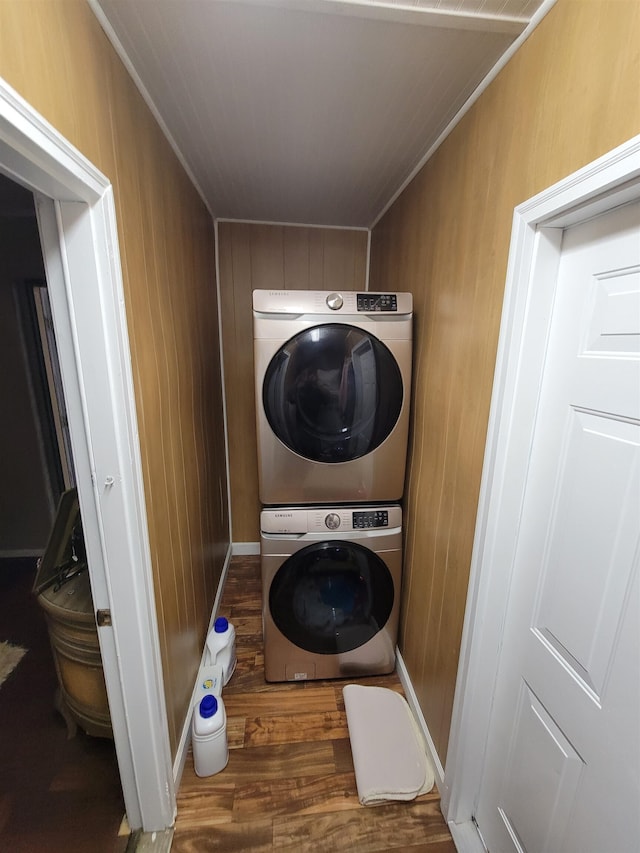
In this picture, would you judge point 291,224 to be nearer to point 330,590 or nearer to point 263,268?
point 263,268

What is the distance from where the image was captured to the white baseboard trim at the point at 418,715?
4.38 ft

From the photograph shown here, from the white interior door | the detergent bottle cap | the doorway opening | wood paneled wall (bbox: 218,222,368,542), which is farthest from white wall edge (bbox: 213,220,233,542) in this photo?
the white interior door

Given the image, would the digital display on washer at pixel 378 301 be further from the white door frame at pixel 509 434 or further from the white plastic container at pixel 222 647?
the white plastic container at pixel 222 647

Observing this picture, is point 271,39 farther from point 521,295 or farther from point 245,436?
point 245,436

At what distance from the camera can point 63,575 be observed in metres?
1.34

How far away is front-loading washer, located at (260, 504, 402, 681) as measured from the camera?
1.56 meters

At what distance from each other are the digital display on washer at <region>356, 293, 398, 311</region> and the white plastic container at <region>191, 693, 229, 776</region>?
64.3 inches

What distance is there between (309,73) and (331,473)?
1.29 metres

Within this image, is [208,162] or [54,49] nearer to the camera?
[54,49]

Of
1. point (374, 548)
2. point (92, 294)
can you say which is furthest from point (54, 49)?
point (374, 548)

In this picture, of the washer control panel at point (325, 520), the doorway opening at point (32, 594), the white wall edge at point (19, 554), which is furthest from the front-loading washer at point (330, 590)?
the white wall edge at point (19, 554)

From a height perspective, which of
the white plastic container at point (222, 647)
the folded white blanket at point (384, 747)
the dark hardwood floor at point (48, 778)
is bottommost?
the dark hardwood floor at point (48, 778)

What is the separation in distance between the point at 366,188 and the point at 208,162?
712mm

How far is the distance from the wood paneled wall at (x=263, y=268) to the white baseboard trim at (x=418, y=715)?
1.72 metres
